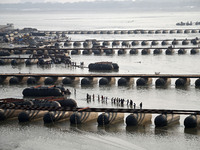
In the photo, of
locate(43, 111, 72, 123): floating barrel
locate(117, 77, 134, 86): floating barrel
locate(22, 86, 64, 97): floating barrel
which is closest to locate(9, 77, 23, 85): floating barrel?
locate(22, 86, 64, 97): floating barrel

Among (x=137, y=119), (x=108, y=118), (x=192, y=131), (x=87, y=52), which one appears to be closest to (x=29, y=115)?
(x=108, y=118)

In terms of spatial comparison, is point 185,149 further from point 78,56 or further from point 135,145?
point 78,56

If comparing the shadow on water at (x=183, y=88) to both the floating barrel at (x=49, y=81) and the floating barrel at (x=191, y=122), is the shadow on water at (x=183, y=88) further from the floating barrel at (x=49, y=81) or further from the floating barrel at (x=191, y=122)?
the floating barrel at (x=191, y=122)

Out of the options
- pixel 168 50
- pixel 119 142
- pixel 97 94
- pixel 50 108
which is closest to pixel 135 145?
pixel 119 142

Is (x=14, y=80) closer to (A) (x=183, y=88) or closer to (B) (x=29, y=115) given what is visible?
(B) (x=29, y=115)

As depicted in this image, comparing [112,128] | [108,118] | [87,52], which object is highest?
[87,52]

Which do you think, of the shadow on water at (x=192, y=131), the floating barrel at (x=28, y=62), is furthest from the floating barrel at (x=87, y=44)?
the shadow on water at (x=192, y=131)
